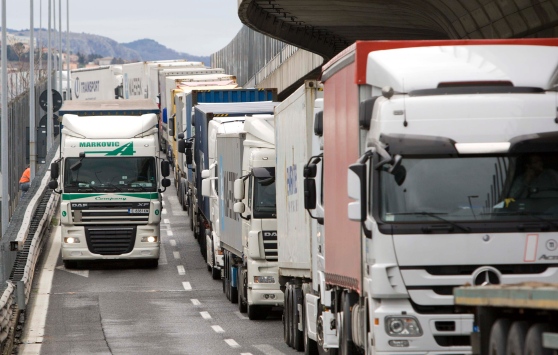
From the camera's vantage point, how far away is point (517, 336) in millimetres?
10250

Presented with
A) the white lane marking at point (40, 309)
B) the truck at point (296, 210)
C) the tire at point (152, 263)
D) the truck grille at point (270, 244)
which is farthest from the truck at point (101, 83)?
the truck at point (296, 210)

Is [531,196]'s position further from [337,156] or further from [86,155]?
[86,155]

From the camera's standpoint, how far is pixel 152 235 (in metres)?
34.8

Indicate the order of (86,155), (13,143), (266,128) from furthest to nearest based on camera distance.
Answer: (13,143) → (86,155) → (266,128)

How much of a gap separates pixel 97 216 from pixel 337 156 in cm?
2006

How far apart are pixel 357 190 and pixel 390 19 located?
113 ft

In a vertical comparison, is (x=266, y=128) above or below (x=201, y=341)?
above

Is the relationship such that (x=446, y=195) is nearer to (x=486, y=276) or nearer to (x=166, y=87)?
(x=486, y=276)

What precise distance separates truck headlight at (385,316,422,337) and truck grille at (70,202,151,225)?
72.5 feet

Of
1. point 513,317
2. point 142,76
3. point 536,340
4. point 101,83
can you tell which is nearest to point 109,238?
point 513,317

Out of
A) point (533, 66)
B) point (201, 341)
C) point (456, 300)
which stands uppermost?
point (533, 66)

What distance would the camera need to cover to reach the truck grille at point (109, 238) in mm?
34406

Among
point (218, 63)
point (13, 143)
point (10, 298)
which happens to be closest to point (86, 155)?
point (10, 298)

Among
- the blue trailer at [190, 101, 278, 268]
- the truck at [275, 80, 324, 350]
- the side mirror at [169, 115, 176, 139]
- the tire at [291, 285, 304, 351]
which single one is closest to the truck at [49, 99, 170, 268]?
the blue trailer at [190, 101, 278, 268]
